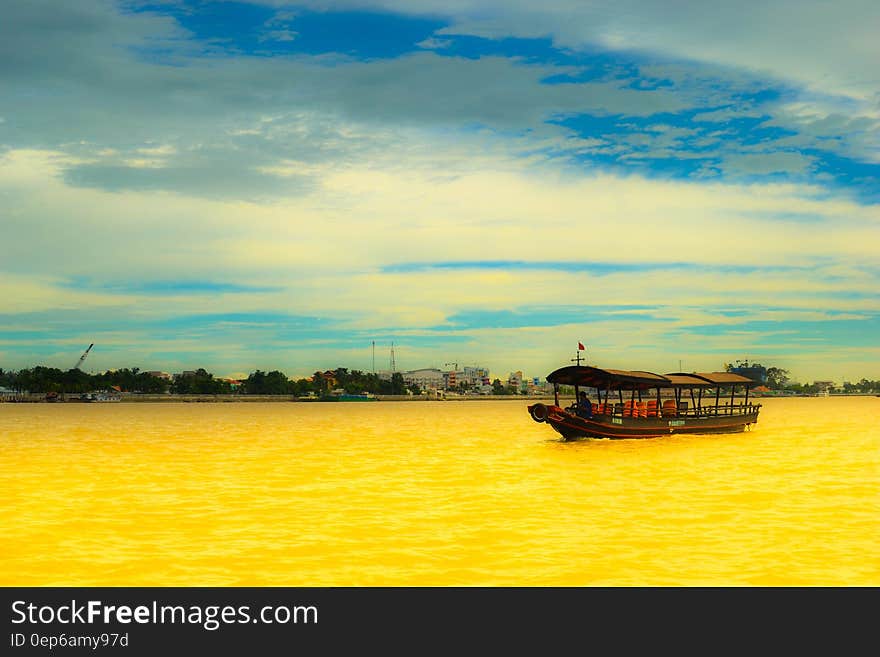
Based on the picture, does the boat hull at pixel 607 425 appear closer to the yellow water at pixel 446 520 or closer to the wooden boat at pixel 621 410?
the wooden boat at pixel 621 410

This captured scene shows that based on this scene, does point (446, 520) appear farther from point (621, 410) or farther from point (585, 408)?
point (621, 410)

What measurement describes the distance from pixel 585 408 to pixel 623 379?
249 centimetres

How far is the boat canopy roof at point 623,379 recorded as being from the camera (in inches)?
1762

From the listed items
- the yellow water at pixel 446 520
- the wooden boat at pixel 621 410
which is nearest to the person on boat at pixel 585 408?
the wooden boat at pixel 621 410

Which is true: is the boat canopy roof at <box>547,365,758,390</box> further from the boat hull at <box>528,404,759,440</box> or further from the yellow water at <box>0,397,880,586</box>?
the yellow water at <box>0,397,880,586</box>

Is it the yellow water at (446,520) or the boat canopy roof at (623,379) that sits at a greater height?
the boat canopy roof at (623,379)

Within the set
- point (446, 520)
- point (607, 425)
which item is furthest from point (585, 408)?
point (446, 520)

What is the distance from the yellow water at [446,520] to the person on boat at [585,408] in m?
4.90

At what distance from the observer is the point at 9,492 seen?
28375mm
